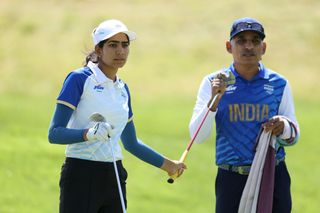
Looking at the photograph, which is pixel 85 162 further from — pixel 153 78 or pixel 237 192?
pixel 153 78

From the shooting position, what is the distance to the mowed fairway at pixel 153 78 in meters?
15.9

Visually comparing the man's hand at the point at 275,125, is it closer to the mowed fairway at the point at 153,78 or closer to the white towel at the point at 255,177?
the white towel at the point at 255,177

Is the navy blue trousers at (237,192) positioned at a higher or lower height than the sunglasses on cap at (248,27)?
lower

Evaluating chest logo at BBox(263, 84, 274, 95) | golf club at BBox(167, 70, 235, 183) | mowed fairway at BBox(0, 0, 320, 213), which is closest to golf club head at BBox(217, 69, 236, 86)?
golf club at BBox(167, 70, 235, 183)

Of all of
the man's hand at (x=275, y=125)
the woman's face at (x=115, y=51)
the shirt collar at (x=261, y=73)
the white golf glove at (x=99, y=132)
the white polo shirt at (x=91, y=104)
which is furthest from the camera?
the shirt collar at (x=261, y=73)

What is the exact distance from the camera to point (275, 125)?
7609 millimetres

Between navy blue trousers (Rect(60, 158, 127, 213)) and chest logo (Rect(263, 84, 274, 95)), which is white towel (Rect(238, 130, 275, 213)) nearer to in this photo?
chest logo (Rect(263, 84, 274, 95))

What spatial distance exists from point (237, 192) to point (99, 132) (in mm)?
1464

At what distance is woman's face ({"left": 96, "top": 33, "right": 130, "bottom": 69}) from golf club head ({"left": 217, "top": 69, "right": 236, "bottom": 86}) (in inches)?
30.5

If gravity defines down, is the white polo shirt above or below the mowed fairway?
below

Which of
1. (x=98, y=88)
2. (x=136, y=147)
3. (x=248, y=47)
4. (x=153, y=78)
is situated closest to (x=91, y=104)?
(x=98, y=88)

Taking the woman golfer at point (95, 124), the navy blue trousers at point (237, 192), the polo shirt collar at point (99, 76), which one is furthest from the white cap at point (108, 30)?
the navy blue trousers at point (237, 192)

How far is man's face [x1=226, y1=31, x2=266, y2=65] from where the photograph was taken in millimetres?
7770

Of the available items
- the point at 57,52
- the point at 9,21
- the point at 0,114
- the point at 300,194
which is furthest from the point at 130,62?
the point at 300,194
